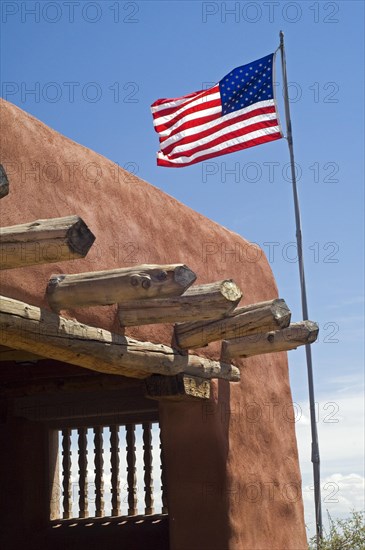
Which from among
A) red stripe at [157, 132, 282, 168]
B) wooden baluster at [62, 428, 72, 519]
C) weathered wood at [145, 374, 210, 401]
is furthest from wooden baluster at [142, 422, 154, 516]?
weathered wood at [145, 374, 210, 401]

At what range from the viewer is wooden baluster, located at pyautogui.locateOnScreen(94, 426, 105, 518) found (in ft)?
39.4

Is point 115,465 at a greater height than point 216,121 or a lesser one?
lesser

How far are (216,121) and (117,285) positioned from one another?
5.02 metres

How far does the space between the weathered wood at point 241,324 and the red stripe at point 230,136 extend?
9.74 ft

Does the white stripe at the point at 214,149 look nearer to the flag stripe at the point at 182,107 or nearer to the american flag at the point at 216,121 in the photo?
the american flag at the point at 216,121

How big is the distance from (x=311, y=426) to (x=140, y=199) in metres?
4.62

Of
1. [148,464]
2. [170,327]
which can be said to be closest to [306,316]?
[148,464]

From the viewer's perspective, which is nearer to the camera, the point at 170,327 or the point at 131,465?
the point at 170,327

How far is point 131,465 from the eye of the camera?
1199 centimetres

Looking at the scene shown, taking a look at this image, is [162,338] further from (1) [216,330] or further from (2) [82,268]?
(2) [82,268]

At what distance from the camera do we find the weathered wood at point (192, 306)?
6664 mm

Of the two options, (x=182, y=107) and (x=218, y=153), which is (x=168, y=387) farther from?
(x=182, y=107)

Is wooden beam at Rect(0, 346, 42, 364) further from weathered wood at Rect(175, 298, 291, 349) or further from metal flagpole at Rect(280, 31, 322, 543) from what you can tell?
metal flagpole at Rect(280, 31, 322, 543)

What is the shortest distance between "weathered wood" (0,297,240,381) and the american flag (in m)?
2.99
